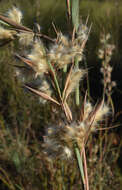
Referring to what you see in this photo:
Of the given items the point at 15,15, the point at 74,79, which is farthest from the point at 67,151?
the point at 15,15

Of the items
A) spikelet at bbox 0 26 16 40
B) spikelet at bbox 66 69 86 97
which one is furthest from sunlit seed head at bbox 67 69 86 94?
spikelet at bbox 0 26 16 40

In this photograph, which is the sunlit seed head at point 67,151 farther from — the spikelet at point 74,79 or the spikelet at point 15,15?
the spikelet at point 15,15

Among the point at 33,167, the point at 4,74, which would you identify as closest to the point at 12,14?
the point at 33,167

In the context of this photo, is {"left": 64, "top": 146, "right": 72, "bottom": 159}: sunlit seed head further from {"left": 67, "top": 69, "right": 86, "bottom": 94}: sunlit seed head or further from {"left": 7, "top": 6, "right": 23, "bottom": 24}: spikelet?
{"left": 7, "top": 6, "right": 23, "bottom": 24}: spikelet

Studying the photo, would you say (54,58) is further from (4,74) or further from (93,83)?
(4,74)

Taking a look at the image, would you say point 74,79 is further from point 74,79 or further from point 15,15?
point 15,15

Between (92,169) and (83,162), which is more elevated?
(83,162)
